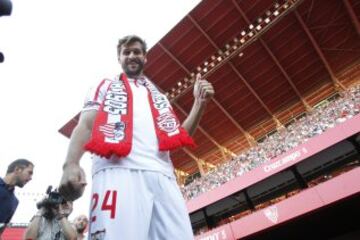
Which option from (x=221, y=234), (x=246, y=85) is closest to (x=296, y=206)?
(x=221, y=234)

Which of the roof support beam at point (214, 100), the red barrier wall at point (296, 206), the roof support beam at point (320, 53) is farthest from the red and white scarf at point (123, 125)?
the roof support beam at point (320, 53)

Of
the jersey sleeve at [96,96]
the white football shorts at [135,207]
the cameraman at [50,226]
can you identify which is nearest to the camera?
the white football shorts at [135,207]

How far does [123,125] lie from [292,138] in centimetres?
1275

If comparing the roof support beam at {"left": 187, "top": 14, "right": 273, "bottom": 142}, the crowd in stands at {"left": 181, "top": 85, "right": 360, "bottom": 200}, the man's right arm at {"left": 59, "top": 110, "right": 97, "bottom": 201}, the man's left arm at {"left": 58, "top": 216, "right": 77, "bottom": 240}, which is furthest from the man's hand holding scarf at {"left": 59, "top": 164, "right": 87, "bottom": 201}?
the roof support beam at {"left": 187, "top": 14, "right": 273, "bottom": 142}

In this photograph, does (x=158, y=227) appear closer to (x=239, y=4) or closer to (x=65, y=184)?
(x=65, y=184)

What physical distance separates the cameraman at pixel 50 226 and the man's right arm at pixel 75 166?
1804mm

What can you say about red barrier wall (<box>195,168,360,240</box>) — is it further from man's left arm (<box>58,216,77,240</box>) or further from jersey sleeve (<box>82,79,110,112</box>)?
jersey sleeve (<box>82,79,110,112</box>)

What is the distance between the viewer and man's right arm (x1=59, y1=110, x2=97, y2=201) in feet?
4.10

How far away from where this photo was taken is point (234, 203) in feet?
48.3

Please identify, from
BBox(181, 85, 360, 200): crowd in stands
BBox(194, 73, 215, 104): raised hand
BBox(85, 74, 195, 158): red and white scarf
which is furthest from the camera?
BBox(181, 85, 360, 200): crowd in stands

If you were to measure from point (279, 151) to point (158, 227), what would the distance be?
12354 millimetres

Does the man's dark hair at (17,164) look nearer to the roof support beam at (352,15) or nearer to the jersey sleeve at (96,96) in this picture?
the jersey sleeve at (96,96)

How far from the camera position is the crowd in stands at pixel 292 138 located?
39.3ft

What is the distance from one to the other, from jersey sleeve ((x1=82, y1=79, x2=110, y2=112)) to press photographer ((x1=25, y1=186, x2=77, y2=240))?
169 centimetres
